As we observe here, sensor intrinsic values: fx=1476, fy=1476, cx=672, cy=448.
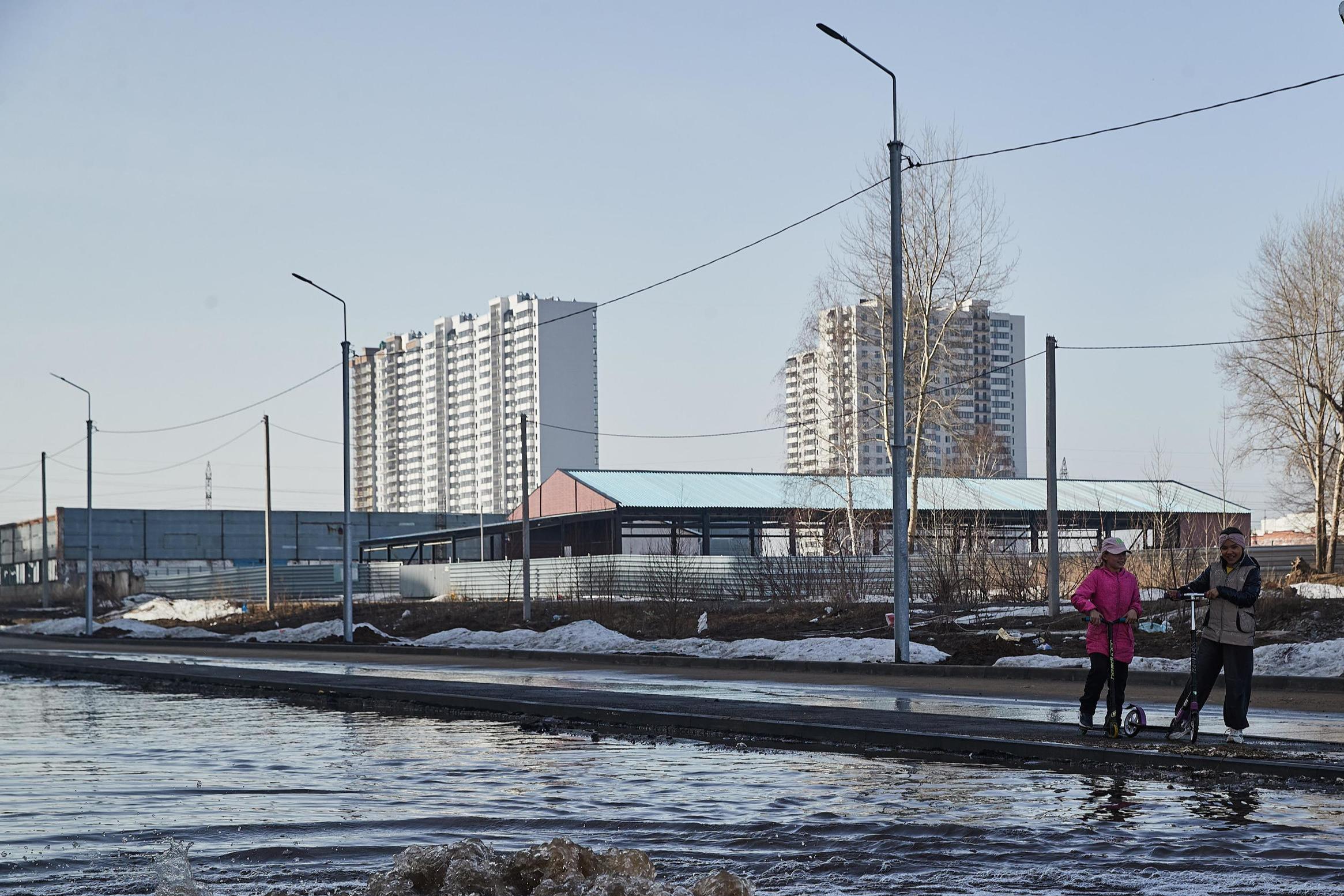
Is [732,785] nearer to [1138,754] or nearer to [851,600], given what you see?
[1138,754]

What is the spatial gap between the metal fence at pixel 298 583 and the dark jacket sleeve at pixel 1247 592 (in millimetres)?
58695

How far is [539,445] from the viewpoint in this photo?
186 m

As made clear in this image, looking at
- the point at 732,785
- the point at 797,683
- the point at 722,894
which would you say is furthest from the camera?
the point at 797,683

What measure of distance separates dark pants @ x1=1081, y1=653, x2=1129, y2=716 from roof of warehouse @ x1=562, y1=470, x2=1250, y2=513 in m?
40.5

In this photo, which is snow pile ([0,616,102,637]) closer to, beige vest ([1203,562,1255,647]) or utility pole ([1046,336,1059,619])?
utility pole ([1046,336,1059,619])

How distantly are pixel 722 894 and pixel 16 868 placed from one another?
3925 mm

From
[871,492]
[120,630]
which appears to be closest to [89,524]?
[120,630]

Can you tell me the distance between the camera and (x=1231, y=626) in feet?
37.0

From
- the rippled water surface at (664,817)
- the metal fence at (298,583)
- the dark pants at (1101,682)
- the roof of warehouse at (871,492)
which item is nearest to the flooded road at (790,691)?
the dark pants at (1101,682)

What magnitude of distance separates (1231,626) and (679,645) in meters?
19.7

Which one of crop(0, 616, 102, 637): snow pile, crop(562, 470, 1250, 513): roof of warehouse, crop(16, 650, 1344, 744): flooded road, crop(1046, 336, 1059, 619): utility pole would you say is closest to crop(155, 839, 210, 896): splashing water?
crop(16, 650, 1344, 744): flooded road

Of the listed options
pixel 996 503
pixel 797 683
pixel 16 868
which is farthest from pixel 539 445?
pixel 16 868

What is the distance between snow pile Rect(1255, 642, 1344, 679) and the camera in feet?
61.7

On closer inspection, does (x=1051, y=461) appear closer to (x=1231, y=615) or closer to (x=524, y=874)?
(x=1231, y=615)
